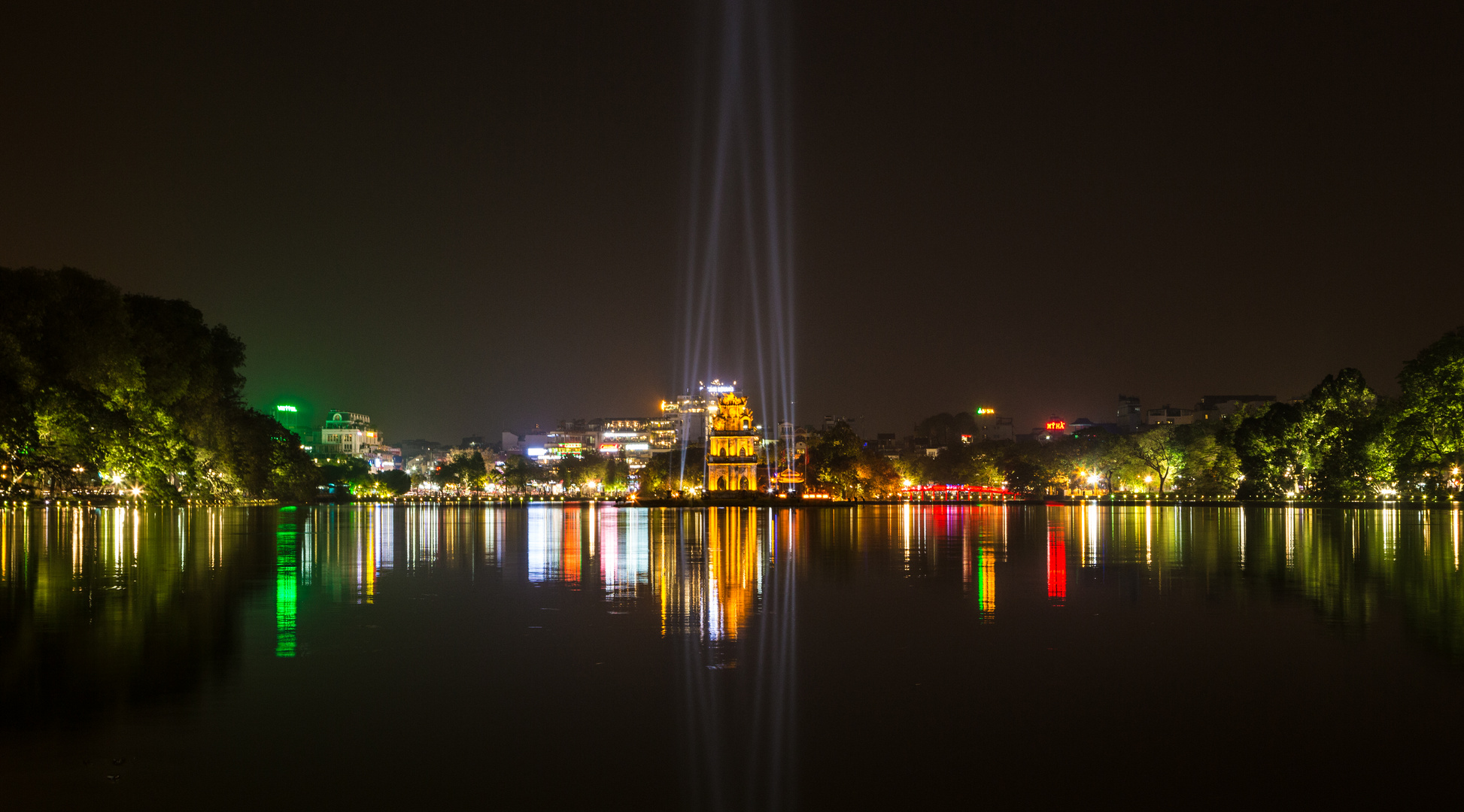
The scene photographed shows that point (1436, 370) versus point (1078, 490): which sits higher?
point (1436, 370)

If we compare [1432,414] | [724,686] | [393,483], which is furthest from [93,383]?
[393,483]

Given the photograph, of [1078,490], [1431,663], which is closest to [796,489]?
[1078,490]

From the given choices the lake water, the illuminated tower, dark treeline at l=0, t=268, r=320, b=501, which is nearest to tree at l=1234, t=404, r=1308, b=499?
the illuminated tower

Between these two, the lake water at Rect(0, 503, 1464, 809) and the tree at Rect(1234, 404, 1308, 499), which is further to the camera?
the tree at Rect(1234, 404, 1308, 499)

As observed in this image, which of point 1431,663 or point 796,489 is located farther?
point 796,489

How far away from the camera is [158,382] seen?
188ft

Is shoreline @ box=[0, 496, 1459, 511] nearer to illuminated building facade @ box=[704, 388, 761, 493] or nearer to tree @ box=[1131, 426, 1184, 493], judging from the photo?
tree @ box=[1131, 426, 1184, 493]

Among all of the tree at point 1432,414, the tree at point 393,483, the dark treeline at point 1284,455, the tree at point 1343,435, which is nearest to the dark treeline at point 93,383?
the dark treeline at point 1284,455

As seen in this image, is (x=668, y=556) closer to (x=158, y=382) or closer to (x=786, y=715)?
(x=786, y=715)

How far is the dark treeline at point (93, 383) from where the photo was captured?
44.1 meters

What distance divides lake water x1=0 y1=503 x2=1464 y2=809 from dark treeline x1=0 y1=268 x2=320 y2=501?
2242 cm

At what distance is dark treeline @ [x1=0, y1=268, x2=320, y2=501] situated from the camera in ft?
145

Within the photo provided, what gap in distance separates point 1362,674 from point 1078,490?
159 m

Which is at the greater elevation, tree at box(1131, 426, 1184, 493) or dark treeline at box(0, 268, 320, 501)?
dark treeline at box(0, 268, 320, 501)
